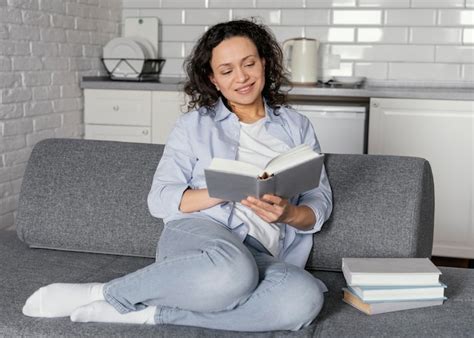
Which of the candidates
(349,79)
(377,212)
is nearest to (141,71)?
(349,79)

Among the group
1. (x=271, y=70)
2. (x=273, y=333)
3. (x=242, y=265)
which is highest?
Result: (x=271, y=70)

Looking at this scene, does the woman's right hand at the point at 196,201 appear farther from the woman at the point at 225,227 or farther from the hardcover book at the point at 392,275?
the hardcover book at the point at 392,275

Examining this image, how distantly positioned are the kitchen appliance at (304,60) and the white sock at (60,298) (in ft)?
7.85

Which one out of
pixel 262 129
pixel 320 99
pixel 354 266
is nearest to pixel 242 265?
pixel 354 266

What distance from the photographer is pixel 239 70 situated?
225 cm

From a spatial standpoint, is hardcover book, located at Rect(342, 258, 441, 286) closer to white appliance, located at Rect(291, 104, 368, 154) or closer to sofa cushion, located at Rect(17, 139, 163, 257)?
sofa cushion, located at Rect(17, 139, 163, 257)

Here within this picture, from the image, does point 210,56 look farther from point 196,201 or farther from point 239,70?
point 196,201

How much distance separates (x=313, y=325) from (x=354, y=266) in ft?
0.82

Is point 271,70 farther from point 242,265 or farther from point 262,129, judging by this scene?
point 242,265

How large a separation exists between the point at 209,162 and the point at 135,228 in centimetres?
41

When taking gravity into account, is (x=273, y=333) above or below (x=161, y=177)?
below

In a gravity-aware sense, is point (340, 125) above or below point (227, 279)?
above

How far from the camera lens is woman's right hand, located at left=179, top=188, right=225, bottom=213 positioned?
2104 millimetres

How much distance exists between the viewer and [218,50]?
2.30m
